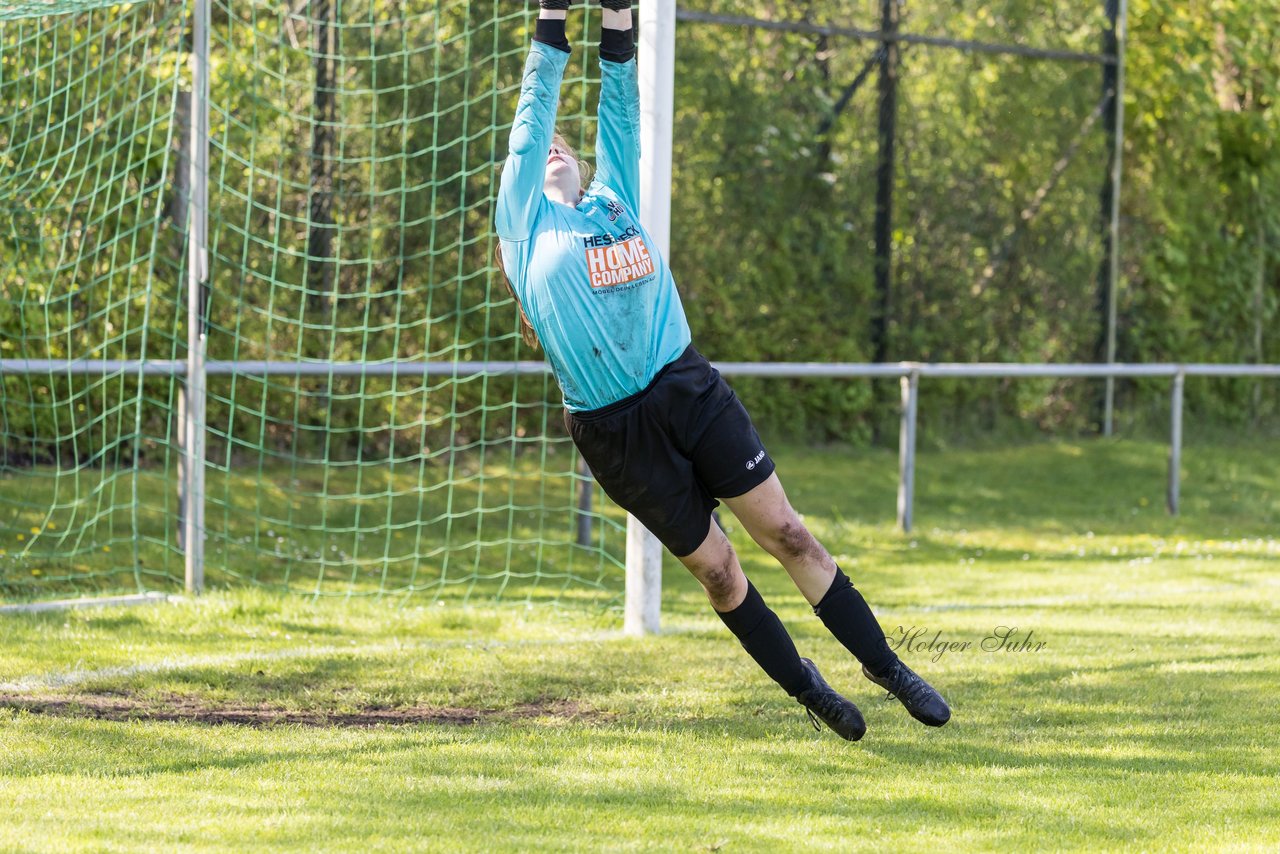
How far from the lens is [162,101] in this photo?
10.1 m

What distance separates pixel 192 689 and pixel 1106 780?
2.95 m

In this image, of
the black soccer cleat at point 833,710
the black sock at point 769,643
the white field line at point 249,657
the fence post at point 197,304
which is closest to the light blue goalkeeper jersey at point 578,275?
the black sock at point 769,643

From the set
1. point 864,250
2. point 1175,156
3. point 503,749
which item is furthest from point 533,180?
point 1175,156

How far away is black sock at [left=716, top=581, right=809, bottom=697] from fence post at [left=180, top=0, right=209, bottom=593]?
12.0ft

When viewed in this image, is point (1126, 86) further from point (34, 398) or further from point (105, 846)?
point (105, 846)

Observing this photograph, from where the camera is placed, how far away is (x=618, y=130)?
14.3 feet

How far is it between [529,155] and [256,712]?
2021 mm

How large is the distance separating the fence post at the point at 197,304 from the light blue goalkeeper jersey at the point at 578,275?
3.40 m

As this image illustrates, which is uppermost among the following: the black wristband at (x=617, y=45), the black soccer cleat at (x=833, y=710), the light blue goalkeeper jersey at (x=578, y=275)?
the black wristband at (x=617, y=45)

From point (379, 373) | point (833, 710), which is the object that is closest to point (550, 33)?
point (833, 710)

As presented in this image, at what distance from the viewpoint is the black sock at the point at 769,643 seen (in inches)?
166

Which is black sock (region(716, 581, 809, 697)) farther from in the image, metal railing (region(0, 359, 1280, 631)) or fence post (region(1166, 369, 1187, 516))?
fence post (region(1166, 369, 1187, 516))

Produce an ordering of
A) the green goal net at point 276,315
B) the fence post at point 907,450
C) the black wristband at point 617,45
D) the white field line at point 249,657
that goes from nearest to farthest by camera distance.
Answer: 1. the black wristband at point 617,45
2. the white field line at point 249,657
3. the green goal net at point 276,315
4. the fence post at point 907,450

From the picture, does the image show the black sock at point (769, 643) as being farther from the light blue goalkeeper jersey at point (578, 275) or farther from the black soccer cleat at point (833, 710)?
the light blue goalkeeper jersey at point (578, 275)
